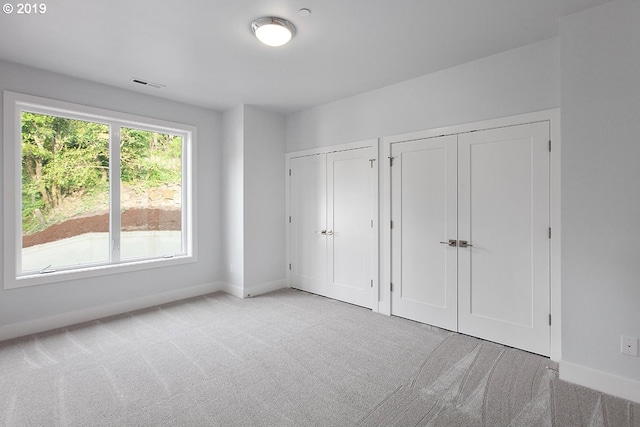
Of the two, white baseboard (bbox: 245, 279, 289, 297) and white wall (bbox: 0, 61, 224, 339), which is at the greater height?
white wall (bbox: 0, 61, 224, 339)

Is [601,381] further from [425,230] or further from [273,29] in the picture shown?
[273,29]

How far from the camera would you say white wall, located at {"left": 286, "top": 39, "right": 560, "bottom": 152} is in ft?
9.04

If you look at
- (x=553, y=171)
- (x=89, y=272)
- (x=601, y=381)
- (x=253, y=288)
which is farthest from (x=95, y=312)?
(x=553, y=171)

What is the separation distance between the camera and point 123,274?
3.92m

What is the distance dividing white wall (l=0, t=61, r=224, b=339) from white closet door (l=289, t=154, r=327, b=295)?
3.80 ft

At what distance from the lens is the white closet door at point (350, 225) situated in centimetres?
403

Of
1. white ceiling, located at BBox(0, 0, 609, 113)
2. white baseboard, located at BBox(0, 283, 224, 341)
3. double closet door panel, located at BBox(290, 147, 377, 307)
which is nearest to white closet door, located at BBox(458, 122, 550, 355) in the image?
white ceiling, located at BBox(0, 0, 609, 113)

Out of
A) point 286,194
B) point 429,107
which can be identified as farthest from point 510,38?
point 286,194

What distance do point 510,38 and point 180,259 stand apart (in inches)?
178

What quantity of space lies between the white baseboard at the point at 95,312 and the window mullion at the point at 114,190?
22.8 inches

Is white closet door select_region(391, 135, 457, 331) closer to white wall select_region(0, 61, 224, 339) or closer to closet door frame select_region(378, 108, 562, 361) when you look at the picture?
closet door frame select_region(378, 108, 562, 361)

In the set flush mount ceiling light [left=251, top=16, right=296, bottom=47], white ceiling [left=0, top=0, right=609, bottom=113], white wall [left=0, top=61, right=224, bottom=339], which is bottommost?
white wall [left=0, top=61, right=224, bottom=339]

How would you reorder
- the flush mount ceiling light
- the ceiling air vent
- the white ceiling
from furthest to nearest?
the ceiling air vent, the flush mount ceiling light, the white ceiling

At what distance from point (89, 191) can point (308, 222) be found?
2.79 metres
